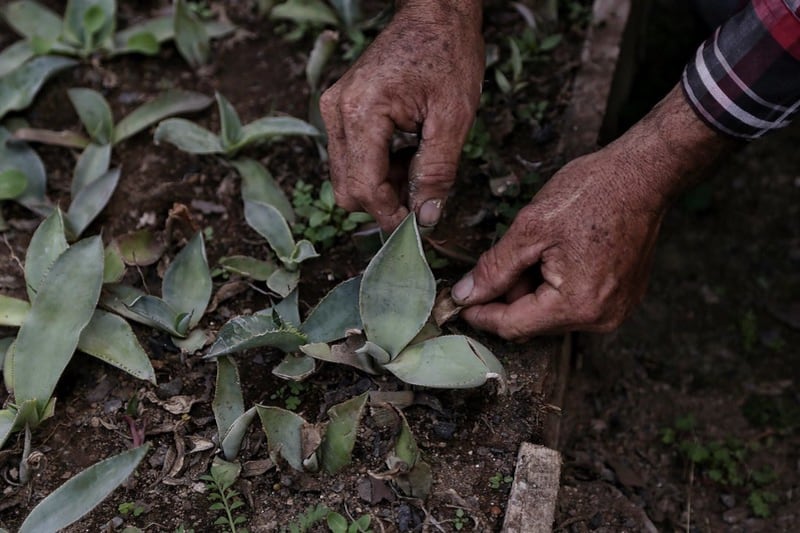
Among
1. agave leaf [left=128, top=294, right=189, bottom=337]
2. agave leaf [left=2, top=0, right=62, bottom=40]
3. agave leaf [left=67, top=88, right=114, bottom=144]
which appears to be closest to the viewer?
agave leaf [left=128, top=294, right=189, bottom=337]

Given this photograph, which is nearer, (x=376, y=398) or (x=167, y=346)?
(x=376, y=398)

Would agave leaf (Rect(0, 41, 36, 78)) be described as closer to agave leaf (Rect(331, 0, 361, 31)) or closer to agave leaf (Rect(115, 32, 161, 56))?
agave leaf (Rect(115, 32, 161, 56))

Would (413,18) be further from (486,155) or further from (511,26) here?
(511,26)

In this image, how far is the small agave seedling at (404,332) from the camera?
1.47 meters

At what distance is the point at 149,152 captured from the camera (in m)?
2.05

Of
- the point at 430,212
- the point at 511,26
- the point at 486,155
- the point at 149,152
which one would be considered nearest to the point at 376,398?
the point at 430,212

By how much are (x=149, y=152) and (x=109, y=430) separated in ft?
2.33

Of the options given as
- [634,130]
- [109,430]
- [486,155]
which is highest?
[634,130]

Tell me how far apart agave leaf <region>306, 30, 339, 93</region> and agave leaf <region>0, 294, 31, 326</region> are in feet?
2.66

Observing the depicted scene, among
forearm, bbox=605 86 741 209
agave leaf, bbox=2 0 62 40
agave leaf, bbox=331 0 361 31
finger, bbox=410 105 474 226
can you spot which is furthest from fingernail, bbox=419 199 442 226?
agave leaf, bbox=2 0 62 40

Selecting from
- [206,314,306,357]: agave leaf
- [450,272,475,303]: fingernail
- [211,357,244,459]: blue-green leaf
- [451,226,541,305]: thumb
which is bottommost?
[211,357,244,459]: blue-green leaf

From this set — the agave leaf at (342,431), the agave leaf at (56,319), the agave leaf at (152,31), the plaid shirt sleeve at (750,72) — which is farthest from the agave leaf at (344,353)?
the agave leaf at (152,31)

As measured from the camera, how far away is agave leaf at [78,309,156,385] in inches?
63.3

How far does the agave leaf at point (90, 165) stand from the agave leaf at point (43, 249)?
203 mm
